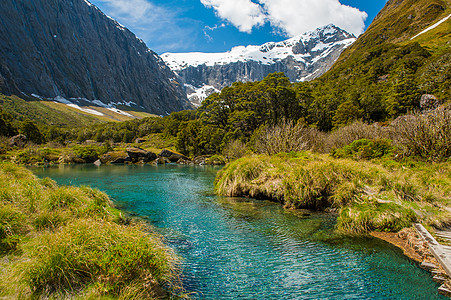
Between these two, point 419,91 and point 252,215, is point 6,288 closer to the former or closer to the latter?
point 252,215

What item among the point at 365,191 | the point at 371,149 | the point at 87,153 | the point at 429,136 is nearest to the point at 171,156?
the point at 87,153

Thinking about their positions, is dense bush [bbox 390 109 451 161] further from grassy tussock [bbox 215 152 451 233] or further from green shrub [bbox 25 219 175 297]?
green shrub [bbox 25 219 175 297]

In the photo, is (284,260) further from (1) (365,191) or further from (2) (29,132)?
(2) (29,132)

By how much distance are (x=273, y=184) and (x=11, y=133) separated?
9430 cm

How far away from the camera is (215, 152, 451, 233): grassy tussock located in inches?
387

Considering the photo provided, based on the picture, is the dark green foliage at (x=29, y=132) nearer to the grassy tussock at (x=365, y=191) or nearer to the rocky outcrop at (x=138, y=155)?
the rocky outcrop at (x=138, y=155)

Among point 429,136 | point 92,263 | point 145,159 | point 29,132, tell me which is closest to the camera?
point 92,263

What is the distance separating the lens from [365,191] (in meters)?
12.0

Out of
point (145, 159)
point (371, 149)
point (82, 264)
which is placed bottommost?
point (82, 264)

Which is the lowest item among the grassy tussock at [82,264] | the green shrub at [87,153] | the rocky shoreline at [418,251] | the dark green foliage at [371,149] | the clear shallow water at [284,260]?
the clear shallow water at [284,260]

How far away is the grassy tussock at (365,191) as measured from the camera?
32.3 feet

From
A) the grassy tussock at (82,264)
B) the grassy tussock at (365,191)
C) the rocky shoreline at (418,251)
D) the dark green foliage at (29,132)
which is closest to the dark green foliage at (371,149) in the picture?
the grassy tussock at (365,191)

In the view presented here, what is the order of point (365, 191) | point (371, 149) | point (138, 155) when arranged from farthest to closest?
point (138, 155) < point (371, 149) < point (365, 191)

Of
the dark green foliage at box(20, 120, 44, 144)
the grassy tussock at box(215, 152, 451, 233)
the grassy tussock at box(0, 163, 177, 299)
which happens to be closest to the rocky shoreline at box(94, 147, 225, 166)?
the dark green foliage at box(20, 120, 44, 144)
